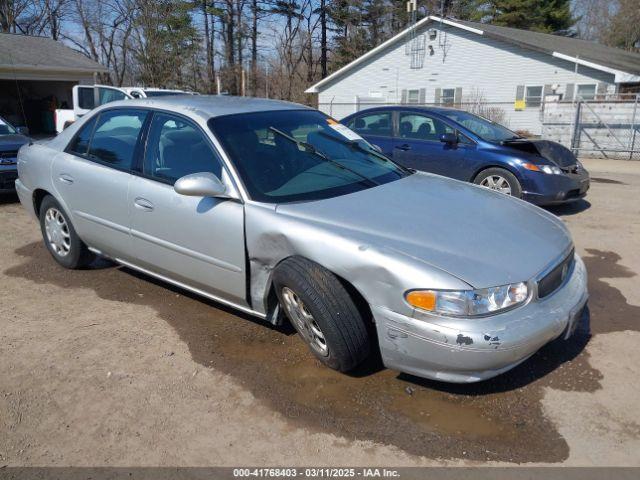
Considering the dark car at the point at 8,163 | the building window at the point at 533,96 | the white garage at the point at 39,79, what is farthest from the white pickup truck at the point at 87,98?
the building window at the point at 533,96

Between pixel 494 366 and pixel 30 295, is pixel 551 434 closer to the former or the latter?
pixel 494 366

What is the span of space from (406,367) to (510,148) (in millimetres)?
5299

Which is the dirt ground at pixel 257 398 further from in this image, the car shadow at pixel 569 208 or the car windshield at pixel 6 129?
the car windshield at pixel 6 129

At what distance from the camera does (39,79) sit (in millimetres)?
21438

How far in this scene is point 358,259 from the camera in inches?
113

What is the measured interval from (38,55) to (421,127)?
1970cm

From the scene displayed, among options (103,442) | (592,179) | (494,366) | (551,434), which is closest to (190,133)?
(103,442)

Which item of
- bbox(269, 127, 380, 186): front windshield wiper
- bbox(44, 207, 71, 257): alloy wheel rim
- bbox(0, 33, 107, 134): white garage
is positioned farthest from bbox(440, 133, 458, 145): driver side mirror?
bbox(0, 33, 107, 134): white garage

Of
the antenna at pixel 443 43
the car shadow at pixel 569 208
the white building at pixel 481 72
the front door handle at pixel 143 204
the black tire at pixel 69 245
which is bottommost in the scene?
the car shadow at pixel 569 208

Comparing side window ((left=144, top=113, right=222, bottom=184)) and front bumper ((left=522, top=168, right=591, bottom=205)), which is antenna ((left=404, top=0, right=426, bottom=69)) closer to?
front bumper ((left=522, top=168, right=591, bottom=205))

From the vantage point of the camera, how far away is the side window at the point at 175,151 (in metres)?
3.71

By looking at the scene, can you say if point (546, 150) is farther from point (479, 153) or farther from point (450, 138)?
point (450, 138)

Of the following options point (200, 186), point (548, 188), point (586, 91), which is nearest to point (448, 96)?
point (586, 91)

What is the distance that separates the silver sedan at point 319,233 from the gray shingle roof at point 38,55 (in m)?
18.8
